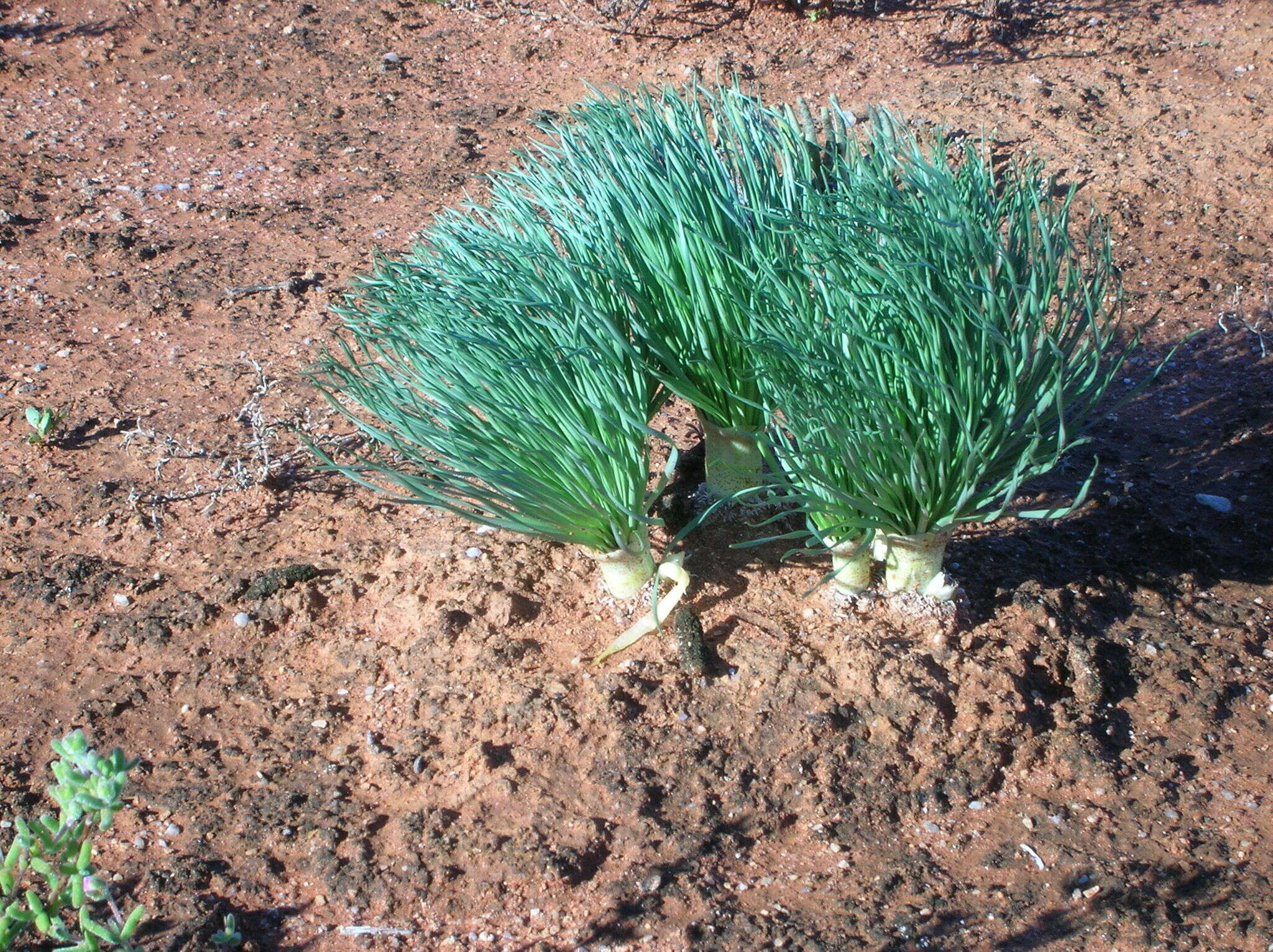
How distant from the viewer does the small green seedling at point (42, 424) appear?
9.72 ft

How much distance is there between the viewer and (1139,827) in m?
2.11

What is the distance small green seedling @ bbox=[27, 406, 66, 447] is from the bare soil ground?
50mm

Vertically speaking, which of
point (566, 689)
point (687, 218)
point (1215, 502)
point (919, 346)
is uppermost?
point (687, 218)

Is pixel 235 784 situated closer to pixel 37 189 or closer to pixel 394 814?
pixel 394 814

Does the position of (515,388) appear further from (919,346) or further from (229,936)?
(229,936)

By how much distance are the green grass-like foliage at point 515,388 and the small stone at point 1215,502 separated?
5.42 feet

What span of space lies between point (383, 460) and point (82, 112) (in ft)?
9.39

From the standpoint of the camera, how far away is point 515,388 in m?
1.98

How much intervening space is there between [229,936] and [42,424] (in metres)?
1.66

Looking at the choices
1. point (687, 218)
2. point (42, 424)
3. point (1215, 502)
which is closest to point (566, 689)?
point (687, 218)

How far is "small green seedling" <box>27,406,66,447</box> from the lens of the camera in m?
2.96

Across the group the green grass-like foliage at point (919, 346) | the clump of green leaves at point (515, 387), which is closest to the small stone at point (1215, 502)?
the green grass-like foliage at point (919, 346)

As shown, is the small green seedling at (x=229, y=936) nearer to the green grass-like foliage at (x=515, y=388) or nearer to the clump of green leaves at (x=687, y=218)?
the green grass-like foliage at (x=515, y=388)

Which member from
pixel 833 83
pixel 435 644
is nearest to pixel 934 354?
pixel 435 644
